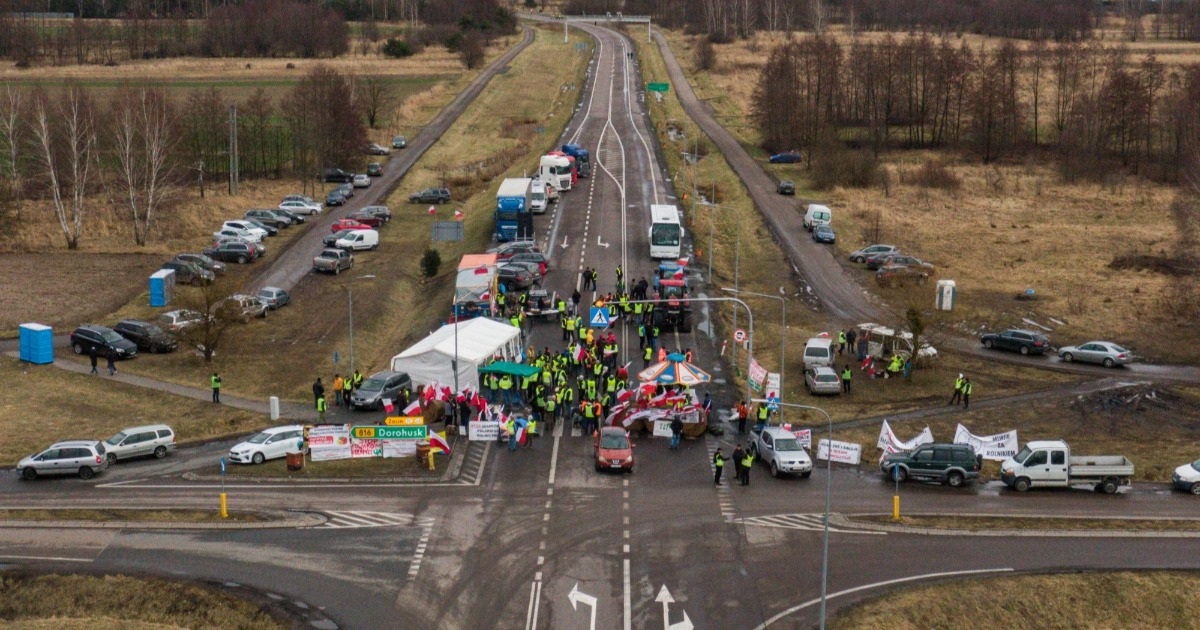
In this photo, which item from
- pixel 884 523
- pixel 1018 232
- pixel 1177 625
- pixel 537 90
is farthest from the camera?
pixel 537 90

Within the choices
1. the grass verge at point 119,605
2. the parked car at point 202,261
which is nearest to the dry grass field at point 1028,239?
the parked car at point 202,261

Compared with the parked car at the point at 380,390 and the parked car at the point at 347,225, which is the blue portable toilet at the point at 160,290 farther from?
the parked car at the point at 380,390

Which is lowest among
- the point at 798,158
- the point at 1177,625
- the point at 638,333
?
the point at 1177,625

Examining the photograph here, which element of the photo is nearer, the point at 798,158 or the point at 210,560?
the point at 210,560

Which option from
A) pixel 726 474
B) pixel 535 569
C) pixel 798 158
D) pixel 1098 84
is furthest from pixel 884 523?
pixel 1098 84

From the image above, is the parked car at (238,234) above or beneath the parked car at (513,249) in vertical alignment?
above

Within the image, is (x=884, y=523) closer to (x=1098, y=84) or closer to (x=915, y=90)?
(x=915, y=90)

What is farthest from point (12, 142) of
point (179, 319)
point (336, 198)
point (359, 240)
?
point (179, 319)
